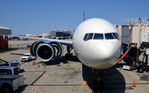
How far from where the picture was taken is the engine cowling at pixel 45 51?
17.1 metres

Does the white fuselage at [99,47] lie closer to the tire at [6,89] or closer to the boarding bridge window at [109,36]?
the boarding bridge window at [109,36]

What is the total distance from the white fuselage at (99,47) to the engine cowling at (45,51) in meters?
9.81

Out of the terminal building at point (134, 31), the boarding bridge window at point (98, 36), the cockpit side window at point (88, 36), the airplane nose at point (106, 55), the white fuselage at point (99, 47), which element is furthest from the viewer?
the terminal building at point (134, 31)

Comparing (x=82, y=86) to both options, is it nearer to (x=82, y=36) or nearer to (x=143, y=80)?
(x=82, y=36)

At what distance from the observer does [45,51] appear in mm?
17625

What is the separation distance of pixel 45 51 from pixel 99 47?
12.2 meters

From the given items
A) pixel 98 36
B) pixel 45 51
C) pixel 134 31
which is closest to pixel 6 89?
pixel 98 36

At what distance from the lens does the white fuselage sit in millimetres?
6340

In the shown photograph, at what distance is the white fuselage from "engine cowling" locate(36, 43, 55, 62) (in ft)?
32.2

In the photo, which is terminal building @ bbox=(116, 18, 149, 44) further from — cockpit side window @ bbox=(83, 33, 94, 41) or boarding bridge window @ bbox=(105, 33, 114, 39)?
cockpit side window @ bbox=(83, 33, 94, 41)

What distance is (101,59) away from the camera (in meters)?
6.27

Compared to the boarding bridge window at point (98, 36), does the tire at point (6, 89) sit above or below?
below

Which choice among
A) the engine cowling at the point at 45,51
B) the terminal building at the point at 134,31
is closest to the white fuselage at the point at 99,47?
the terminal building at the point at 134,31

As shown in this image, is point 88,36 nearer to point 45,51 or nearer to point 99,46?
point 99,46
